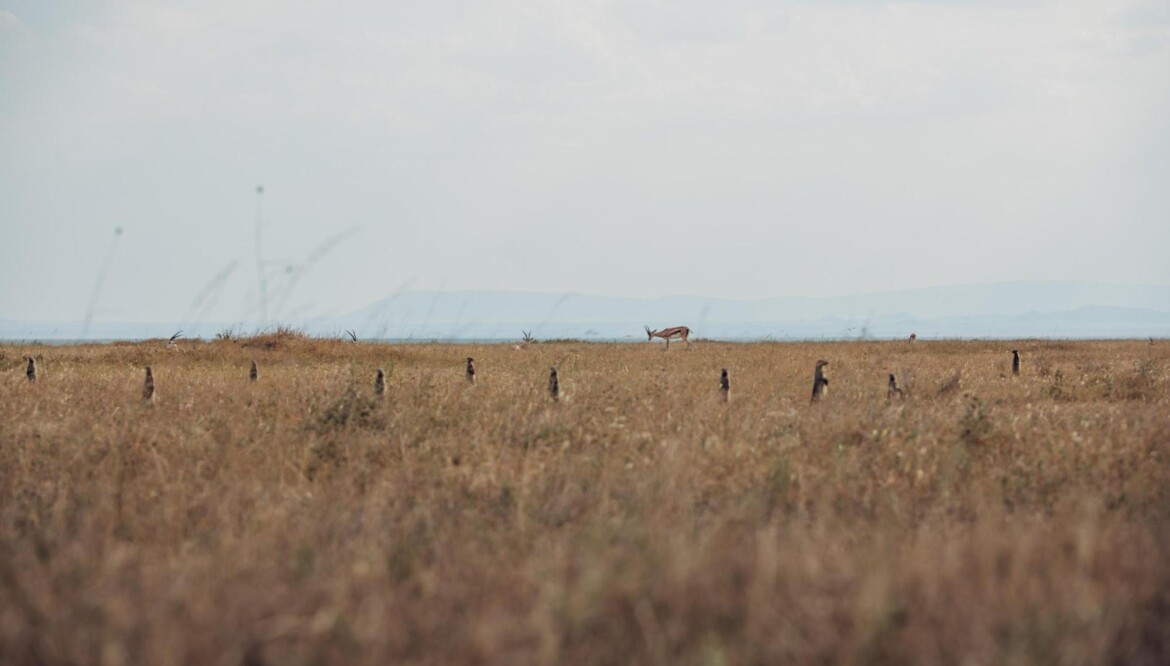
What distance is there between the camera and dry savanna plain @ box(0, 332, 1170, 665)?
13.0 feet

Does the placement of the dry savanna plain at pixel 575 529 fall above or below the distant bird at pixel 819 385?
below

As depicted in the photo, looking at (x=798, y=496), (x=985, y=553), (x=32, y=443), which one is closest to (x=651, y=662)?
(x=985, y=553)

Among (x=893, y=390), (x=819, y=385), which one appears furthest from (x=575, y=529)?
(x=893, y=390)

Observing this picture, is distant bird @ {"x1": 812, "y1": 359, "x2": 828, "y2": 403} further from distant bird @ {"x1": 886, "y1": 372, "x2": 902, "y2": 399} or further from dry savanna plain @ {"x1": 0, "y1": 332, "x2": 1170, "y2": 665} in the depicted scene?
distant bird @ {"x1": 886, "y1": 372, "x2": 902, "y2": 399}

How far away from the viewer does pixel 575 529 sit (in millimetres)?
6277

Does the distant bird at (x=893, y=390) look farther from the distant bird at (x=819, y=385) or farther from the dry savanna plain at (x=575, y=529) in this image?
the distant bird at (x=819, y=385)

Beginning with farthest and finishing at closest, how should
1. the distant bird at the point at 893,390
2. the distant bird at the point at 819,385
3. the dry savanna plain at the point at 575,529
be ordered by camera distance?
the distant bird at the point at 893,390 → the distant bird at the point at 819,385 → the dry savanna plain at the point at 575,529

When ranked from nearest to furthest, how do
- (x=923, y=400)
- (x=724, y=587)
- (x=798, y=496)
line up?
(x=724, y=587) → (x=798, y=496) → (x=923, y=400)

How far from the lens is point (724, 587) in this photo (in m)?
4.42

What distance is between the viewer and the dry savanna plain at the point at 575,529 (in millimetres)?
3969

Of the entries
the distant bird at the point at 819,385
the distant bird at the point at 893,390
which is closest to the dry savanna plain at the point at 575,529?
the distant bird at the point at 819,385

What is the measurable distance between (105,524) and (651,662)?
4.19 meters

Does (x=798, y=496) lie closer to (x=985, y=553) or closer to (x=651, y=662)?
(x=985, y=553)

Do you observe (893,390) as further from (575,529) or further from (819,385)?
(575,529)
